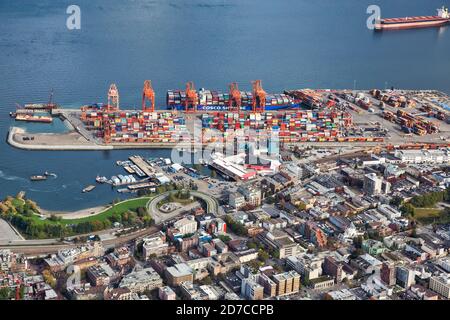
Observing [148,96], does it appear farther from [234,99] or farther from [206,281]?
[206,281]

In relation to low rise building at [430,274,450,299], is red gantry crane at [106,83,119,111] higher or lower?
higher

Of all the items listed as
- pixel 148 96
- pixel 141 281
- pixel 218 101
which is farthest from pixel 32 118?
pixel 141 281

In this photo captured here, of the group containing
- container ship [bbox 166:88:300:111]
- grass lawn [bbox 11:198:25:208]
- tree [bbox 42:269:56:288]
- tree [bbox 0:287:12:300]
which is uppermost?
container ship [bbox 166:88:300:111]

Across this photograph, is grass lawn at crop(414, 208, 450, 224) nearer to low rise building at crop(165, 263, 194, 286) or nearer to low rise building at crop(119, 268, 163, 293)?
low rise building at crop(165, 263, 194, 286)

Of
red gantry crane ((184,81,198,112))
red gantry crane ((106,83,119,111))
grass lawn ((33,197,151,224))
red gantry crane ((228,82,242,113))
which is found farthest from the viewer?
red gantry crane ((228,82,242,113))

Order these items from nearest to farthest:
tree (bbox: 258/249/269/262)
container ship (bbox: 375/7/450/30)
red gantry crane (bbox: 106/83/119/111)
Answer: tree (bbox: 258/249/269/262) → red gantry crane (bbox: 106/83/119/111) → container ship (bbox: 375/7/450/30)

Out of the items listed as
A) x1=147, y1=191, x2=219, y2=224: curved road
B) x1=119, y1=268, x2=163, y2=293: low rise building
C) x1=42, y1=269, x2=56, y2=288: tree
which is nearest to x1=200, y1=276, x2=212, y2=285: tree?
x1=119, y1=268, x2=163, y2=293: low rise building

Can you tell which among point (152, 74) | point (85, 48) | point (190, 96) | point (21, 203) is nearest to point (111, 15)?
point (85, 48)
